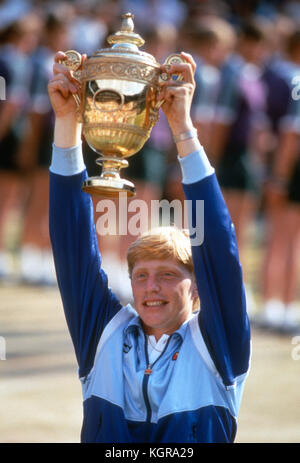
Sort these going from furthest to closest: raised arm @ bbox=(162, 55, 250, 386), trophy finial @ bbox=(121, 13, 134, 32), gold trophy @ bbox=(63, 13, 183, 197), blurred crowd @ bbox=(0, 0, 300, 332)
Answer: blurred crowd @ bbox=(0, 0, 300, 332) < trophy finial @ bbox=(121, 13, 134, 32) < gold trophy @ bbox=(63, 13, 183, 197) < raised arm @ bbox=(162, 55, 250, 386)

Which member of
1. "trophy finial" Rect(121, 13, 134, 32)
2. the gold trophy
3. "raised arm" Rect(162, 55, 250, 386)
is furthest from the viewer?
"trophy finial" Rect(121, 13, 134, 32)

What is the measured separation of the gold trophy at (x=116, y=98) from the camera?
243 cm

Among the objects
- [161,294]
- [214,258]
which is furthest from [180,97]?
[161,294]

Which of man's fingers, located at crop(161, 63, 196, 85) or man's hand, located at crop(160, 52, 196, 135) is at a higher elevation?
man's fingers, located at crop(161, 63, 196, 85)

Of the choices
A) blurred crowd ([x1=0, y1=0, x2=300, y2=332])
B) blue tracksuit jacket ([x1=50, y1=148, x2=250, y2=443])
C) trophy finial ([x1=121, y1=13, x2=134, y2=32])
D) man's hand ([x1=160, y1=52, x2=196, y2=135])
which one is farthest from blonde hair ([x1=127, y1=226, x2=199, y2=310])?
blurred crowd ([x1=0, y1=0, x2=300, y2=332])

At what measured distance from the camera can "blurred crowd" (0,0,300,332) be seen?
6160 mm

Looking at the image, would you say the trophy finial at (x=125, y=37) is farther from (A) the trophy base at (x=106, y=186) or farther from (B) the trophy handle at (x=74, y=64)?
(A) the trophy base at (x=106, y=186)

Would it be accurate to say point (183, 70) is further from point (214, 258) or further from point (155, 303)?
point (155, 303)

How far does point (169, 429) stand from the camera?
7.51ft

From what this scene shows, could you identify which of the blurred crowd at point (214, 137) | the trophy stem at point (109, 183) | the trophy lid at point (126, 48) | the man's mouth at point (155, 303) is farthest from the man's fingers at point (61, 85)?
the blurred crowd at point (214, 137)

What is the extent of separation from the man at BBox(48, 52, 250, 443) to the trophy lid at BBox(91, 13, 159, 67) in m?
0.11

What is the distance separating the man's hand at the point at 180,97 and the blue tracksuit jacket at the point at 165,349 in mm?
161

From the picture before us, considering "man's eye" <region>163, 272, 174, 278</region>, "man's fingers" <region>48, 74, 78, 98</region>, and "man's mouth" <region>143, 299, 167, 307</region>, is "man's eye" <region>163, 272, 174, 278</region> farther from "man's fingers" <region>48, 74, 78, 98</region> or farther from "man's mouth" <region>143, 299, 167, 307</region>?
"man's fingers" <region>48, 74, 78, 98</region>
